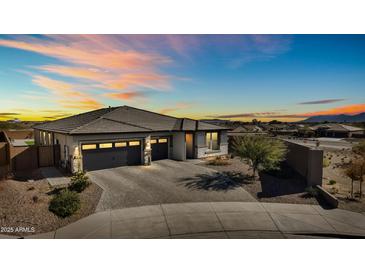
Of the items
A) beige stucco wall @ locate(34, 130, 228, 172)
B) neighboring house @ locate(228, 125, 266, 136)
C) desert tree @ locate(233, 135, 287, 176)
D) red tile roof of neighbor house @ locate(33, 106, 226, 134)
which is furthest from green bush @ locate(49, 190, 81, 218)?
neighboring house @ locate(228, 125, 266, 136)

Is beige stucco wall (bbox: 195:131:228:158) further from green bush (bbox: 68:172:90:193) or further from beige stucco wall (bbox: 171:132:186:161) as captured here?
green bush (bbox: 68:172:90:193)

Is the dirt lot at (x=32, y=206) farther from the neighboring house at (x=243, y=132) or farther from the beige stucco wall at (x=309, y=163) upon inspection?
the neighboring house at (x=243, y=132)

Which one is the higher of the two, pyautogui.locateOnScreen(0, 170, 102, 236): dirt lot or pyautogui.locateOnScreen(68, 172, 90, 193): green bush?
pyautogui.locateOnScreen(68, 172, 90, 193): green bush

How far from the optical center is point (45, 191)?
10539 millimetres

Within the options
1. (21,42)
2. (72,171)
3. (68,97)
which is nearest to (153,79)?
(68,97)

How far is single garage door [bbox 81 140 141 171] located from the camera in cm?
1425

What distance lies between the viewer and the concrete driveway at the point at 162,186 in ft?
33.3

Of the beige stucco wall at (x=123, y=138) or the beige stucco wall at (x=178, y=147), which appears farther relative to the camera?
the beige stucco wall at (x=178, y=147)

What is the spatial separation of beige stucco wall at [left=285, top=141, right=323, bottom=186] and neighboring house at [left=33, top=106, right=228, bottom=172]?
25.1 feet

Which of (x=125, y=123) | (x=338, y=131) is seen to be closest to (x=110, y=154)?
(x=125, y=123)

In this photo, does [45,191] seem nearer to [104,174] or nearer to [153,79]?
[104,174]

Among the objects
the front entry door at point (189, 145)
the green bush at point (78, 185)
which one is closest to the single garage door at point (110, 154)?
the green bush at point (78, 185)

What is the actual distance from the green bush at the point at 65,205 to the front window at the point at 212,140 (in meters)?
13.5

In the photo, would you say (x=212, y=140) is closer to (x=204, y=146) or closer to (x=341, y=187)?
(x=204, y=146)
